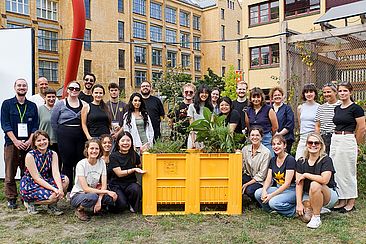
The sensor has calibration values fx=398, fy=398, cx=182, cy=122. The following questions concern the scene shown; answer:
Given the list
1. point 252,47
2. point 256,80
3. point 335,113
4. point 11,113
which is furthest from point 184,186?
point 252,47

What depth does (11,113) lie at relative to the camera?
17.4ft

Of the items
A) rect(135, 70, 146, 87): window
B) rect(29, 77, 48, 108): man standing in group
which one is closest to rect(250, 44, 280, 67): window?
rect(135, 70, 146, 87): window

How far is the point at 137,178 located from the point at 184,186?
2.45 feet

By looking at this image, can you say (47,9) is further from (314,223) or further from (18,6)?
(314,223)

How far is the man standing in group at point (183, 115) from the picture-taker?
568cm

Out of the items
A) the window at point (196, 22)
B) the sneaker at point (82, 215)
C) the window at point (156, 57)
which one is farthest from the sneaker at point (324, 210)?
the window at point (196, 22)

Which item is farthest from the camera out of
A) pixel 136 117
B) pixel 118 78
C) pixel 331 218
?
pixel 118 78

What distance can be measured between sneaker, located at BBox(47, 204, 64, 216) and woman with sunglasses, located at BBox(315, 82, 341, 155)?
362 cm

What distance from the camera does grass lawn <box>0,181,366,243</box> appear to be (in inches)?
160

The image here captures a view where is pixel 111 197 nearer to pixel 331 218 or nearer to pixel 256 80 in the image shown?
pixel 331 218

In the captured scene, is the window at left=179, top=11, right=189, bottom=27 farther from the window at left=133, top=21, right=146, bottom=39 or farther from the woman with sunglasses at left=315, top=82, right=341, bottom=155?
the woman with sunglasses at left=315, top=82, right=341, bottom=155

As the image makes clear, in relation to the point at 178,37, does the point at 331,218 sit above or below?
below

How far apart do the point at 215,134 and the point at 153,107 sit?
1264 mm

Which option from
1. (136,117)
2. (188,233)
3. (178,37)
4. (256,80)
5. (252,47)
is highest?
(178,37)
